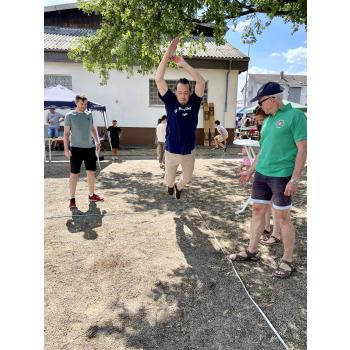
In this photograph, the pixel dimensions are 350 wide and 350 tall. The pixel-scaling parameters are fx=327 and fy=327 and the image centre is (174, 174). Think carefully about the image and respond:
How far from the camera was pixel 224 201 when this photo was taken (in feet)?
20.4

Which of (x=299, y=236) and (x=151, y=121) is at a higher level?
(x=151, y=121)

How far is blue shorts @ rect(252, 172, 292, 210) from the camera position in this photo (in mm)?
3146

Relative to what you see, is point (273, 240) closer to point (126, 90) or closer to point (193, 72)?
point (193, 72)

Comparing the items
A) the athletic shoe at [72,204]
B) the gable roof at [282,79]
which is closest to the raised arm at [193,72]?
the athletic shoe at [72,204]

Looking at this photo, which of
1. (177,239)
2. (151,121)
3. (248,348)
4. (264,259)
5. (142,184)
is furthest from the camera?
(151,121)

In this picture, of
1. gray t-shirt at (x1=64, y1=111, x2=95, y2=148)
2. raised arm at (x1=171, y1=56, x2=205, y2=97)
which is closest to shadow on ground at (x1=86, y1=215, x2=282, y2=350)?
raised arm at (x1=171, y1=56, x2=205, y2=97)

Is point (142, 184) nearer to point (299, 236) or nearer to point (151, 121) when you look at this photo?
point (299, 236)

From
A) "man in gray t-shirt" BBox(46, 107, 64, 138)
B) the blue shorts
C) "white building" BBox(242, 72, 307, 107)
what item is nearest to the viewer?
the blue shorts

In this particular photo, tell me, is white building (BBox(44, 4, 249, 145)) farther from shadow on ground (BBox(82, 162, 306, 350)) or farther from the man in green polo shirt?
the man in green polo shirt

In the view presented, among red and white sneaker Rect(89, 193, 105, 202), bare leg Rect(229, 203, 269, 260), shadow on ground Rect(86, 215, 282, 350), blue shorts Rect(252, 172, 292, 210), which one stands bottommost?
shadow on ground Rect(86, 215, 282, 350)

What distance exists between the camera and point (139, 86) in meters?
16.2

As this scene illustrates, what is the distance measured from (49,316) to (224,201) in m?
4.06

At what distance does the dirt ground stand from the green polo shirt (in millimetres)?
1145

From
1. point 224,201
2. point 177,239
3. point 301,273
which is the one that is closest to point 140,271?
point 177,239
